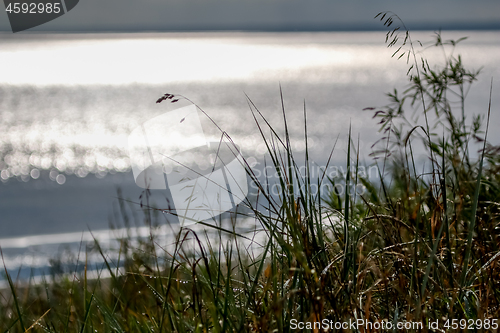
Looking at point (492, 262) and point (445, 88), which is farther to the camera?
point (445, 88)

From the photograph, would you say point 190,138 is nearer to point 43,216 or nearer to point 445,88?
point 43,216

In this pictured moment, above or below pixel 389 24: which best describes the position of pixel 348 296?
below

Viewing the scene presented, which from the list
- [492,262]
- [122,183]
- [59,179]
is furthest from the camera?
[59,179]

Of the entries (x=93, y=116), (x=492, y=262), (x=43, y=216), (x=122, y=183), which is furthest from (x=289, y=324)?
(x=93, y=116)

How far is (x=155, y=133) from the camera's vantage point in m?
13.3

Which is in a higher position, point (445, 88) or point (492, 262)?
point (445, 88)

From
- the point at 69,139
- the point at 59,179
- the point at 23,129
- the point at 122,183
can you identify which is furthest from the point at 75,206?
the point at 23,129

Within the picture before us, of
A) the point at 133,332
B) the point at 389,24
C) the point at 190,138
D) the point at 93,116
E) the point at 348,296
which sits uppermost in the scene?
the point at 93,116

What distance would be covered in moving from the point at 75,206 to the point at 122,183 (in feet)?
3.81

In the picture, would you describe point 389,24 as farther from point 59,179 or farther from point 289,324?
point 59,179

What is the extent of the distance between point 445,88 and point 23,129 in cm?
1344

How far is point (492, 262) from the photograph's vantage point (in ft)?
4.87

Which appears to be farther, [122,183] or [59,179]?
[59,179]

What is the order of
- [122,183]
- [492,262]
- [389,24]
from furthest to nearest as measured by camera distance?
[122,183]
[389,24]
[492,262]
